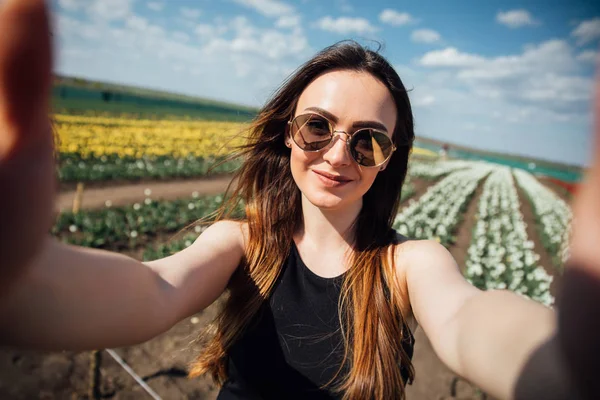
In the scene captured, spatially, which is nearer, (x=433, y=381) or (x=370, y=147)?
(x=370, y=147)

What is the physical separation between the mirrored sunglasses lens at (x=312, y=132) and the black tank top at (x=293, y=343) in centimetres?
54

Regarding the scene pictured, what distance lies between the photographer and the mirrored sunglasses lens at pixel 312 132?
1.56 metres

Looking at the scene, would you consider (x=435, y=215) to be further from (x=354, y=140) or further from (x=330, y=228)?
(x=354, y=140)

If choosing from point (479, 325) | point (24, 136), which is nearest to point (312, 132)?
point (479, 325)

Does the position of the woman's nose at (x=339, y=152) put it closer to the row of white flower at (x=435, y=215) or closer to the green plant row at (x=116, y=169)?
the row of white flower at (x=435, y=215)

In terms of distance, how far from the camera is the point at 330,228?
5.60 feet

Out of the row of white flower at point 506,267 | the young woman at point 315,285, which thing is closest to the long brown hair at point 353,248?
the young woman at point 315,285

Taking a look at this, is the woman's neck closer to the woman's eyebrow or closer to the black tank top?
the black tank top

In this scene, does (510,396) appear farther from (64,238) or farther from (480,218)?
(480,218)

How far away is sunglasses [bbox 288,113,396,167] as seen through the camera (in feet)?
5.02

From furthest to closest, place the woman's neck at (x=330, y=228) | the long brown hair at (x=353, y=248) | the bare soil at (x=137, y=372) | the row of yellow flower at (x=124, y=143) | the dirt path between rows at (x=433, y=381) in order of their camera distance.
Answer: the row of yellow flower at (x=124, y=143)
the dirt path between rows at (x=433, y=381)
the bare soil at (x=137, y=372)
the woman's neck at (x=330, y=228)
the long brown hair at (x=353, y=248)

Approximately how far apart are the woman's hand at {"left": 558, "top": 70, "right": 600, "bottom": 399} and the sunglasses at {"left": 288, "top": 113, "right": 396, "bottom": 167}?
1171 millimetres

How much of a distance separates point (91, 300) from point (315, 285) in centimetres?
93

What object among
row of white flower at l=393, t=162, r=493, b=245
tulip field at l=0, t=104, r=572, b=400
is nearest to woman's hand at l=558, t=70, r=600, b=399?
tulip field at l=0, t=104, r=572, b=400
